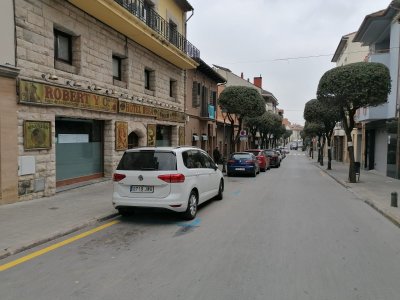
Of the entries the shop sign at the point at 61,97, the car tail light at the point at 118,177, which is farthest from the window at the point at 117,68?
the car tail light at the point at 118,177

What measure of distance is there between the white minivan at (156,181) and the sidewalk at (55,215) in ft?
2.71

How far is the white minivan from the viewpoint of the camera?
733 centimetres

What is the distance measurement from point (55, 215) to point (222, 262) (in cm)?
454

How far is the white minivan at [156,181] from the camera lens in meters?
7.33

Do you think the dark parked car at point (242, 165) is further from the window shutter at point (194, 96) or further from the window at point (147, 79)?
the window shutter at point (194, 96)

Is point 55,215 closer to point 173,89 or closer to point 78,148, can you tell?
point 78,148

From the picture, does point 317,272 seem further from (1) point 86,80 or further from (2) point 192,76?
(2) point 192,76

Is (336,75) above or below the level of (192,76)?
below

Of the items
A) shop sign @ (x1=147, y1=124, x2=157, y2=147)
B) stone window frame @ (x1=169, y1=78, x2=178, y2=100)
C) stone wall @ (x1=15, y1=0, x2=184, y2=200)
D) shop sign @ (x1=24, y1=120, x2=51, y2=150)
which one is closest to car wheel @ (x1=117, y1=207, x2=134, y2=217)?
stone wall @ (x1=15, y1=0, x2=184, y2=200)

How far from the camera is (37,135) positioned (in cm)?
961

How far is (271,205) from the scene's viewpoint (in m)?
10.0

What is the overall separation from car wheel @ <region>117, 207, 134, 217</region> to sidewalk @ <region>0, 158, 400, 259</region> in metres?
0.23

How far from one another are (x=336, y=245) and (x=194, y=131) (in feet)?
64.2

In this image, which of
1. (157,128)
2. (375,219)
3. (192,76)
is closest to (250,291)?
(375,219)
